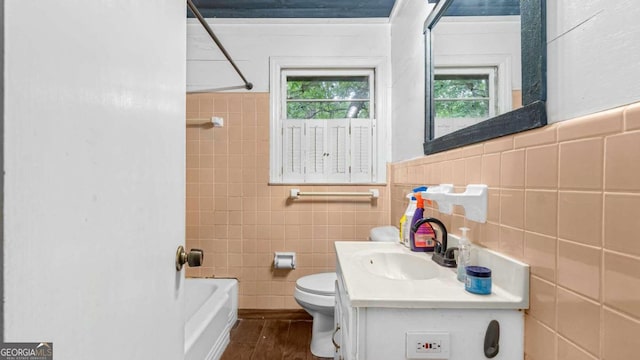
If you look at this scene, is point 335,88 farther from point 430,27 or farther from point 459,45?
point 459,45

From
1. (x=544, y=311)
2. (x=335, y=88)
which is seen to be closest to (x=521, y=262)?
(x=544, y=311)

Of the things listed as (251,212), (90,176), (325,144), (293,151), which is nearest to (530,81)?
(90,176)

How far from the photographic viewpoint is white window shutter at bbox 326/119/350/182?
215 centimetres

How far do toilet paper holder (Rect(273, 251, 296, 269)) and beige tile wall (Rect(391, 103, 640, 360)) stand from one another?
153cm

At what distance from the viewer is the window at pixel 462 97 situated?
93cm

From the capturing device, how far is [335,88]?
223cm

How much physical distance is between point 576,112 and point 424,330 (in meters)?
0.59

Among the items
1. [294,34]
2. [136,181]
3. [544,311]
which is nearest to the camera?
[136,181]

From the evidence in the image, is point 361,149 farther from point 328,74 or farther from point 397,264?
point 397,264

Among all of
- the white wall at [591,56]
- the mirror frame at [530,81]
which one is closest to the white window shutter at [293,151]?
the mirror frame at [530,81]

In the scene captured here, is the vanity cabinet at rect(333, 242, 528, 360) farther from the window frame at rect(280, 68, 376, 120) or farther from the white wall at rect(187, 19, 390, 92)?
the white wall at rect(187, 19, 390, 92)

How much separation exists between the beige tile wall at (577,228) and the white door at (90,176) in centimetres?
85

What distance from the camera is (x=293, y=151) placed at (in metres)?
2.16

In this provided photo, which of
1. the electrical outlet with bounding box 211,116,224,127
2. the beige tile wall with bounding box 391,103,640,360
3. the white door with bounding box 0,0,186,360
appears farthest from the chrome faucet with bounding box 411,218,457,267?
the electrical outlet with bounding box 211,116,224,127
